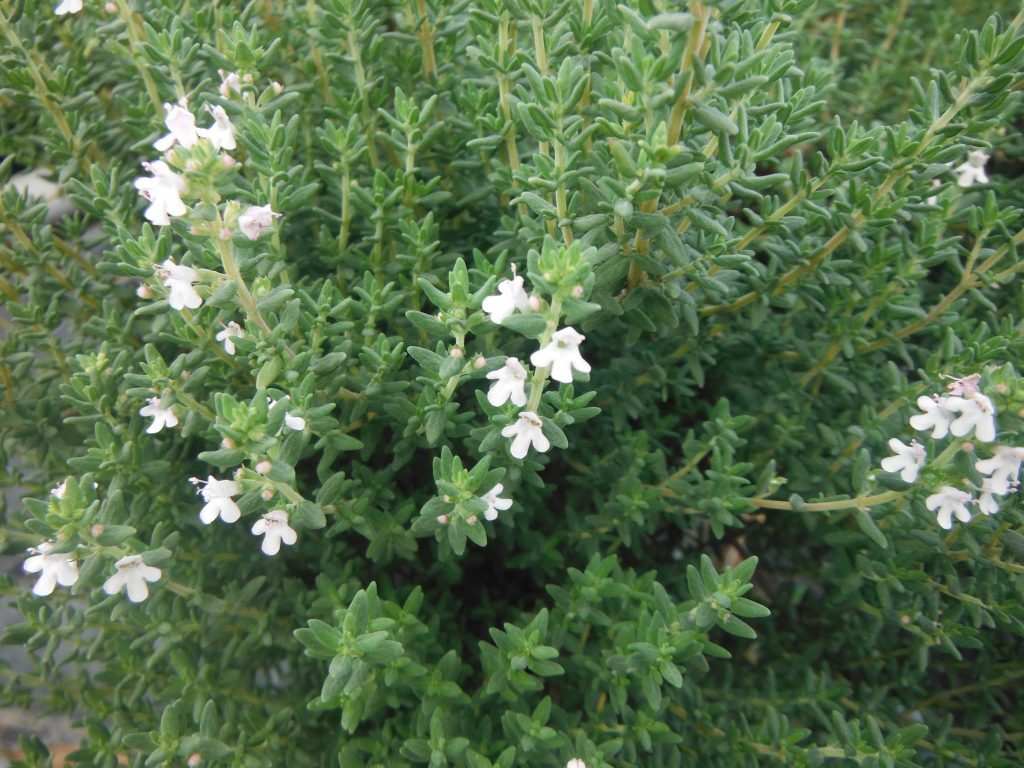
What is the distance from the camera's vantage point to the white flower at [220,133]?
4.92 feet

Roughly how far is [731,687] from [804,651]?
27cm

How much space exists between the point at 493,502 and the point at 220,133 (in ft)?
2.95

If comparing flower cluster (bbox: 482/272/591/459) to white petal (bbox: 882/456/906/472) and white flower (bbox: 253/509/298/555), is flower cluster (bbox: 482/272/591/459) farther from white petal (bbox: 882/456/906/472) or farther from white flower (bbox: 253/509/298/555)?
white petal (bbox: 882/456/906/472)

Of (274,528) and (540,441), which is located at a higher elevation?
(540,441)

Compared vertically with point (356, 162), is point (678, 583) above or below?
below

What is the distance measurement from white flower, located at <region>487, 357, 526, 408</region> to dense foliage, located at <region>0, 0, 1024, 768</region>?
0.04ft

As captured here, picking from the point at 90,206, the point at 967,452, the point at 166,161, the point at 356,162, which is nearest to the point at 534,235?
the point at 356,162

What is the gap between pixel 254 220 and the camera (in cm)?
153

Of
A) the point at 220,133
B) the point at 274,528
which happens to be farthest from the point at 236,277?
the point at 274,528

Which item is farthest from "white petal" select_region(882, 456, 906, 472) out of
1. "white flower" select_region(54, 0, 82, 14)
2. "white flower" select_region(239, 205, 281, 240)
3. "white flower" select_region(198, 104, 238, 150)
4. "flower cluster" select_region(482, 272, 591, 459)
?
"white flower" select_region(54, 0, 82, 14)

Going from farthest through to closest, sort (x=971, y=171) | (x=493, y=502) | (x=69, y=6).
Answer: (x=971, y=171) → (x=69, y=6) → (x=493, y=502)

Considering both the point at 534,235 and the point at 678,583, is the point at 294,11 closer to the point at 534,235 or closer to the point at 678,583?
the point at 534,235

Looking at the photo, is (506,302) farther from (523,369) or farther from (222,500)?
(222,500)

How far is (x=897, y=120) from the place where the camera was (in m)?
2.83
